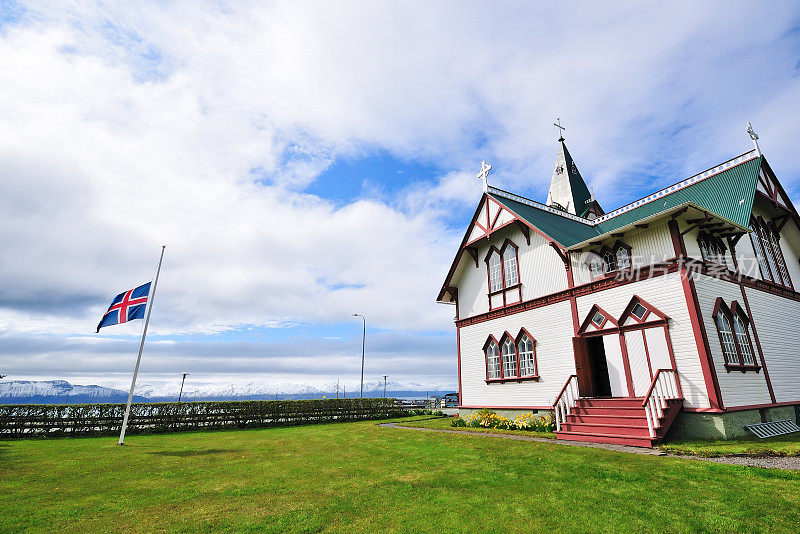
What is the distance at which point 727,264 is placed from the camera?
600 inches

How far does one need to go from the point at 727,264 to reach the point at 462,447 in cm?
1246

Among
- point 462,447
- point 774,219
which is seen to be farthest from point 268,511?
point 774,219

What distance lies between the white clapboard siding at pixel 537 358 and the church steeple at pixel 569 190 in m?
13.0

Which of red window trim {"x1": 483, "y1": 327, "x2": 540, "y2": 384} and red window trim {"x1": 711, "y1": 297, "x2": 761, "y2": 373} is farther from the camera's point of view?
red window trim {"x1": 483, "y1": 327, "x2": 540, "y2": 384}

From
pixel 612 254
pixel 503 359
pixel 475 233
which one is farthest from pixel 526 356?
pixel 475 233

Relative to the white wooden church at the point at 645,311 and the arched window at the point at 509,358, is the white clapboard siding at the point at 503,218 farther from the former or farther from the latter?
the arched window at the point at 509,358

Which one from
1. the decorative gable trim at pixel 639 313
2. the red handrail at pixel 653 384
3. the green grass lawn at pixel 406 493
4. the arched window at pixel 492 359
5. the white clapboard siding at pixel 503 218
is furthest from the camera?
the white clapboard siding at pixel 503 218

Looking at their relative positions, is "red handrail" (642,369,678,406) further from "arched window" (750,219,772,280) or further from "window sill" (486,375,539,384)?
"arched window" (750,219,772,280)

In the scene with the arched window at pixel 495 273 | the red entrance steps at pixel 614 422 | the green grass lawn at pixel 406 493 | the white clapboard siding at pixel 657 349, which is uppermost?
the arched window at pixel 495 273

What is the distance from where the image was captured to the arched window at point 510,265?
2017cm

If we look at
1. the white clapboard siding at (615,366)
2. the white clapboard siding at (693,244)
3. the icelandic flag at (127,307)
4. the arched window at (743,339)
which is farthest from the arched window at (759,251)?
the icelandic flag at (127,307)

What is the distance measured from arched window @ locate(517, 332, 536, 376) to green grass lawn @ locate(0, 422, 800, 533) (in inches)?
291

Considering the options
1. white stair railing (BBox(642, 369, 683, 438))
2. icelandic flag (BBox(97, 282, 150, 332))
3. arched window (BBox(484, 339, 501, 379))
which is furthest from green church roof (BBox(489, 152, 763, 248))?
icelandic flag (BBox(97, 282, 150, 332))

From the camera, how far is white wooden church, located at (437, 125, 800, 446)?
13148 millimetres
